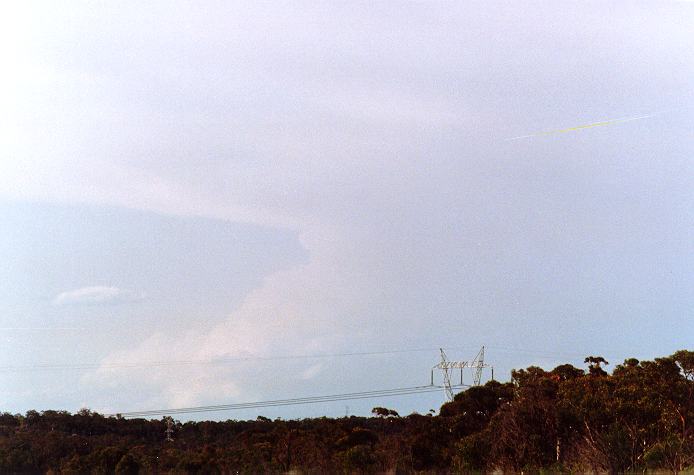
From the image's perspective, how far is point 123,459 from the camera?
163 ft

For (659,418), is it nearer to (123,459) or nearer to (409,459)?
(409,459)

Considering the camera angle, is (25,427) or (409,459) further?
(25,427)

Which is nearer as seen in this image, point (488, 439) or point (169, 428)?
point (488, 439)

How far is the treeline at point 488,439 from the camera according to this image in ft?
108

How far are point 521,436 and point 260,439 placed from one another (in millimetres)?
24594

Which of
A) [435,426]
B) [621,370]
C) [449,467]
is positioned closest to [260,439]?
[435,426]

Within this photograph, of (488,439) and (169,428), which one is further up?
(169,428)

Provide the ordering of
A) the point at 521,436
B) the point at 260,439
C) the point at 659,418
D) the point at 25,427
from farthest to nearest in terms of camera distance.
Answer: the point at 25,427, the point at 260,439, the point at 521,436, the point at 659,418

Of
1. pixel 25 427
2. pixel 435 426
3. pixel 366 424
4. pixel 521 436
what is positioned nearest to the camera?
pixel 521 436

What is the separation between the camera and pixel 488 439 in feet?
130

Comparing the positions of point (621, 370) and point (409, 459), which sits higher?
point (621, 370)

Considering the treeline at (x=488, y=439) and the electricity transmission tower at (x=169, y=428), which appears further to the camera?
the electricity transmission tower at (x=169, y=428)

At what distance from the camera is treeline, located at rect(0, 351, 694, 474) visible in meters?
33.0

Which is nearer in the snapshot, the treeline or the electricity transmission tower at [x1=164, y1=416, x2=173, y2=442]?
the treeline
